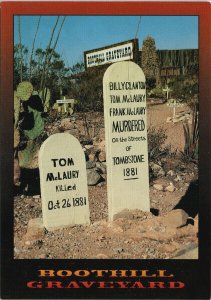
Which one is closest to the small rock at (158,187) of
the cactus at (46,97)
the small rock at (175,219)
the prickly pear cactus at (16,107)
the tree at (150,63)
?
the small rock at (175,219)

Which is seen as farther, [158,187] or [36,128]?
[158,187]

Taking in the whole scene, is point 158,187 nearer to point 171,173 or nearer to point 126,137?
point 171,173

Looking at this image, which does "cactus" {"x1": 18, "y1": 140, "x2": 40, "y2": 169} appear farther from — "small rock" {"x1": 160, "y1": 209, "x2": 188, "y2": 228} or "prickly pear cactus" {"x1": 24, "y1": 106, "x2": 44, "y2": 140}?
"small rock" {"x1": 160, "y1": 209, "x2": 188, "y2": 228}

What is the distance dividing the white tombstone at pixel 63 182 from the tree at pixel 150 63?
29.5 inches

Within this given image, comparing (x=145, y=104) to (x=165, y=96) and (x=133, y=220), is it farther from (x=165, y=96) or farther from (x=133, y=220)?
(x=133, y=220)

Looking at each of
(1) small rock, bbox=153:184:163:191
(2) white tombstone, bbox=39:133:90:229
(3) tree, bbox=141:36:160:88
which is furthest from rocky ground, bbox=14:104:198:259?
(3) tree, bbox=141:36:160:88

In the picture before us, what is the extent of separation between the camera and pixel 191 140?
5914mm

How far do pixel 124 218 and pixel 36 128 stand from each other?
100cm

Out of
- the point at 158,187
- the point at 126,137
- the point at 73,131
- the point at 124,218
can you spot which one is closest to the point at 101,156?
the point at 73,131

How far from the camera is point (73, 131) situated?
6.22 meters

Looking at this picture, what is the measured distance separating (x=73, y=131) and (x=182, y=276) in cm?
155

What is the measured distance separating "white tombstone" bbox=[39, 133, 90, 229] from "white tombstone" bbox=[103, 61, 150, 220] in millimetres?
220

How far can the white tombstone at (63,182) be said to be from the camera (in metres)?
5.74

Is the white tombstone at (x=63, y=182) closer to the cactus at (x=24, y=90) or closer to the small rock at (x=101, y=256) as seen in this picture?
the cactus at (x=24, y=90)
